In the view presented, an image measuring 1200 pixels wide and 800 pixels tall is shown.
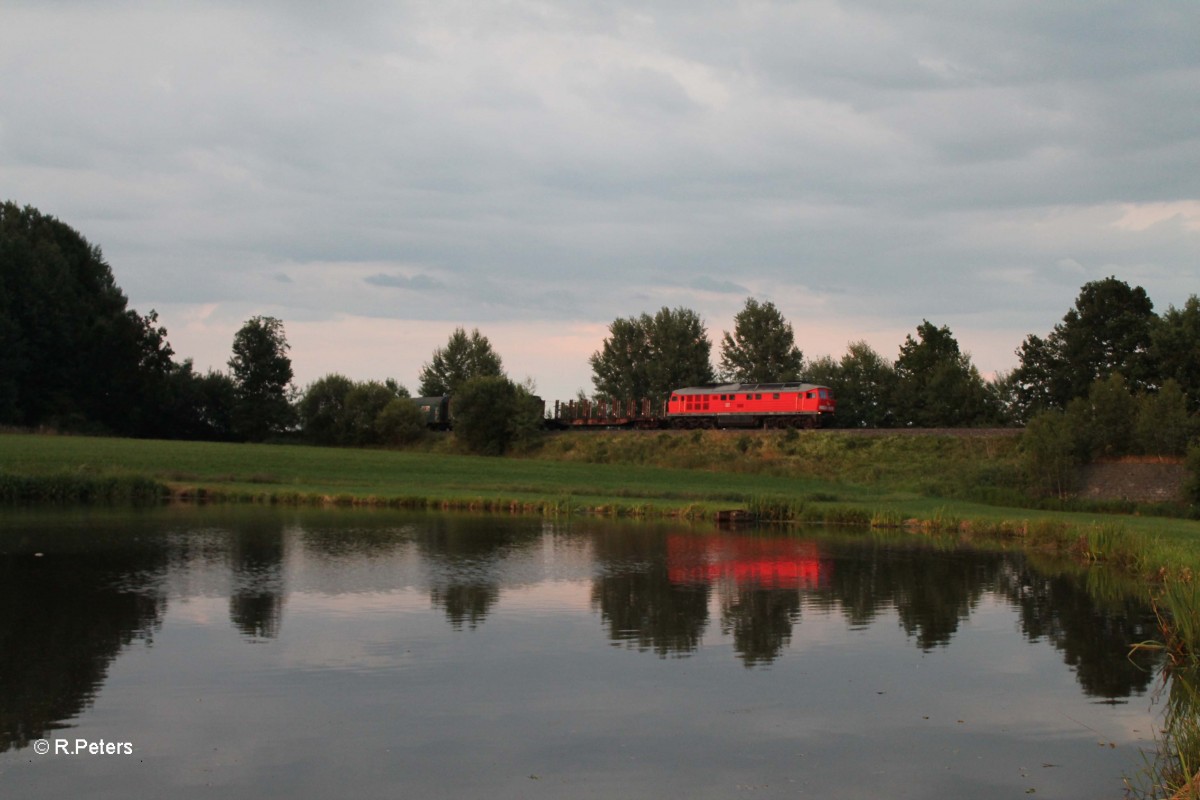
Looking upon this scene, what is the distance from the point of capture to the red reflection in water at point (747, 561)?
83.3 ft

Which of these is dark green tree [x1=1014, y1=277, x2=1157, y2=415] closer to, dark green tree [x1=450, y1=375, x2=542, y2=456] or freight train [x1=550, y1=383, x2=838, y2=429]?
freight train [x1=550, y1=383, x2=838, y2=429]

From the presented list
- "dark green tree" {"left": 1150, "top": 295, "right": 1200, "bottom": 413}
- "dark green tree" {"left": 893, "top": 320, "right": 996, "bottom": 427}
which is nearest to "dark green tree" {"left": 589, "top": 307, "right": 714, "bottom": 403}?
"dark green tree" {"left": 893, "top": 320, "right": 996, "bottom": 427}

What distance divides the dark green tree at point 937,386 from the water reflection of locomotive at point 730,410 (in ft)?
61.8

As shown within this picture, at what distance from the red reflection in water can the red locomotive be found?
36.8 meters

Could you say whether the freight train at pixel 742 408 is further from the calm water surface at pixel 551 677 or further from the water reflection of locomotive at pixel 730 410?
the calm water surface at pixel 551 677

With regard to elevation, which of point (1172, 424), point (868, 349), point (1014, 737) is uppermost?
point (868, 349)

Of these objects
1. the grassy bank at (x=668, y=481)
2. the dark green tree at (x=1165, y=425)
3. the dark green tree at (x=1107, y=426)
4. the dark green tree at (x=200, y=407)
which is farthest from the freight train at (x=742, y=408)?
the dark green tree at (x=200, y=407)

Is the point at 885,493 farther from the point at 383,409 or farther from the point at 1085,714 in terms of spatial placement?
the point at 383,409

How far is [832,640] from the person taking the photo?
18.8m

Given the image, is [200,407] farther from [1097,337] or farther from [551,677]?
[551,677]

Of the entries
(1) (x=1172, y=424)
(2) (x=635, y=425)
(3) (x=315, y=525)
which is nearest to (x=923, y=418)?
(2) (x=635, y=425)

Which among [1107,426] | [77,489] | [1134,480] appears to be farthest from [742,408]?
[77,489]

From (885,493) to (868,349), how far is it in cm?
5415

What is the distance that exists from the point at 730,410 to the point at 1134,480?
2843cm
